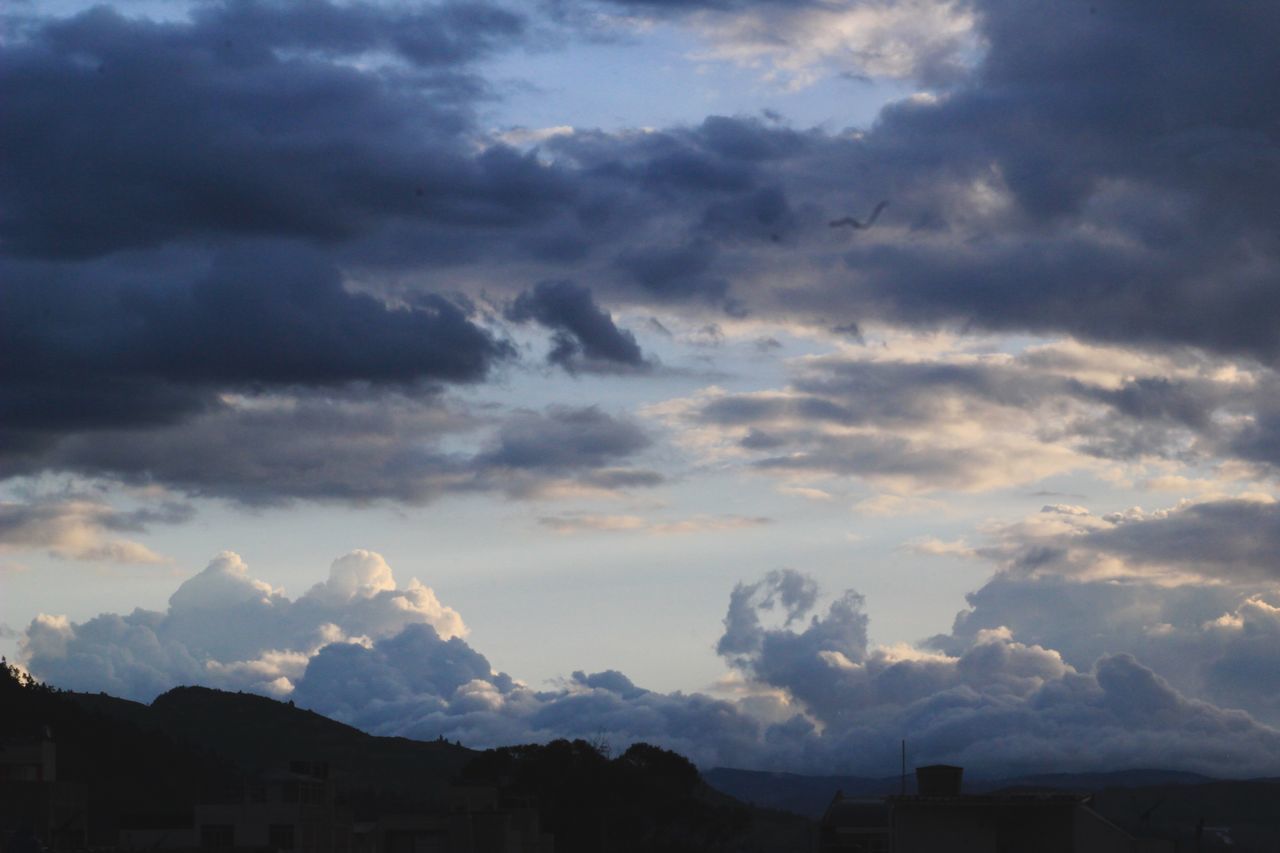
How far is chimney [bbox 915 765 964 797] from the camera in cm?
10338

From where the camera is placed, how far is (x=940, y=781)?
4080 inches

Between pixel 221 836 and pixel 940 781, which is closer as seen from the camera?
pixel 940 781

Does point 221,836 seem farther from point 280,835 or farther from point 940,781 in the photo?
point 940,781

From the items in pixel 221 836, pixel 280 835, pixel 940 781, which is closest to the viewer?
pixel 940 781

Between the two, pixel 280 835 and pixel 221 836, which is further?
pixel 221 836

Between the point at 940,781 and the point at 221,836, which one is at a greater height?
the point at 940,781

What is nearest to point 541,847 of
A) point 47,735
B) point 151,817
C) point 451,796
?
point 451,796

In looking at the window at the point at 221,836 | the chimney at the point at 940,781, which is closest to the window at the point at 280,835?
the window at the point at 221,836

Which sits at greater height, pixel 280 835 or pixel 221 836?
pixel 280 835

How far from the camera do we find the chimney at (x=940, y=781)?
339 ft

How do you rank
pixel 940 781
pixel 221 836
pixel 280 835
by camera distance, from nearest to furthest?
pixel 940 781 < pixel 280 835 < pixel 221 836

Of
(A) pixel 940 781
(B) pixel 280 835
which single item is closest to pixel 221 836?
(B) pixel 280 835

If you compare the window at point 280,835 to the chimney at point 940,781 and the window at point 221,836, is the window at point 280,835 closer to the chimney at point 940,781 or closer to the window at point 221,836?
the window at point 221,836

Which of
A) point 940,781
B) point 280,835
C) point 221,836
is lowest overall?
point 221,836
